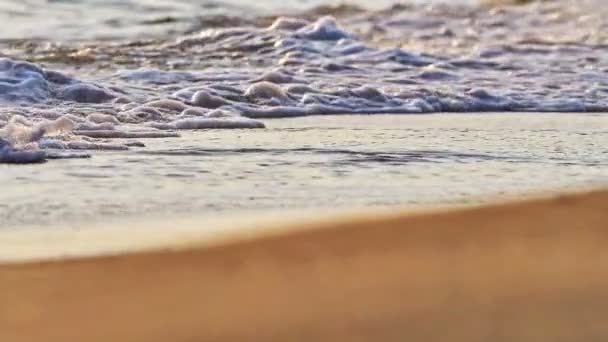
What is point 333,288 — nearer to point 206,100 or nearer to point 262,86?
point 206,100

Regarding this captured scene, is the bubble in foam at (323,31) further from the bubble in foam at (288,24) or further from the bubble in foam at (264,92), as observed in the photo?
the bubble in foam at (264,92)

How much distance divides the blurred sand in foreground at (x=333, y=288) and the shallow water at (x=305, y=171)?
0.49 m

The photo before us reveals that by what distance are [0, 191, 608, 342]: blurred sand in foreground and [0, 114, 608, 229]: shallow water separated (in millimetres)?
486

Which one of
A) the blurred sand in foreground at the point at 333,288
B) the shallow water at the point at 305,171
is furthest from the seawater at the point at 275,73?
the blurred sand in foreground at the point at 333,288

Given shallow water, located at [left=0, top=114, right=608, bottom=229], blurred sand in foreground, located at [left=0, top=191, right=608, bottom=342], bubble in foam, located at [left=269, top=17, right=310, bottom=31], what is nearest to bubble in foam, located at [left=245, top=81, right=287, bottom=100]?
shallow water, located at [left=0, top=114, right=608, bottom=229]

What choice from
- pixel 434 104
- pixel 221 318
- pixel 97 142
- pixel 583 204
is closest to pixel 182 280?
pixel 221 318

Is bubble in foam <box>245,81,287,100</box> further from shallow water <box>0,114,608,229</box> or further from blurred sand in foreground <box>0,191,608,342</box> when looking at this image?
blurred sand in foreground <box>0,191,608,342</box>

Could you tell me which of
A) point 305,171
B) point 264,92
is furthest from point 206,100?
point 305,171

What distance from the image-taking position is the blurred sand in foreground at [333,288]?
280 centimetres

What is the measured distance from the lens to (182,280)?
3.06 m

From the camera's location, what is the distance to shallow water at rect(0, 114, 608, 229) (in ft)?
13.1

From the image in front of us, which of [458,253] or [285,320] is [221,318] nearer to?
[285,320]

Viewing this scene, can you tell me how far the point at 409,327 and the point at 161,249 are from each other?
78 centimetres

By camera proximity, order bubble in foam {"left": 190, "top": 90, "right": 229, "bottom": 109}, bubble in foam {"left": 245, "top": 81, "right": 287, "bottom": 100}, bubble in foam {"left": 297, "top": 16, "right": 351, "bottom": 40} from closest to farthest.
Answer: bubble in foam {"left": 190, "top": 90, "right": 229, "bottom": 109}, bubble in foam {"left": 245, "top": 81, "right": 287, "bottom": 100}, bubble in foam {"left": 297, "top": 16, "right": 351, "bottom": 40}
